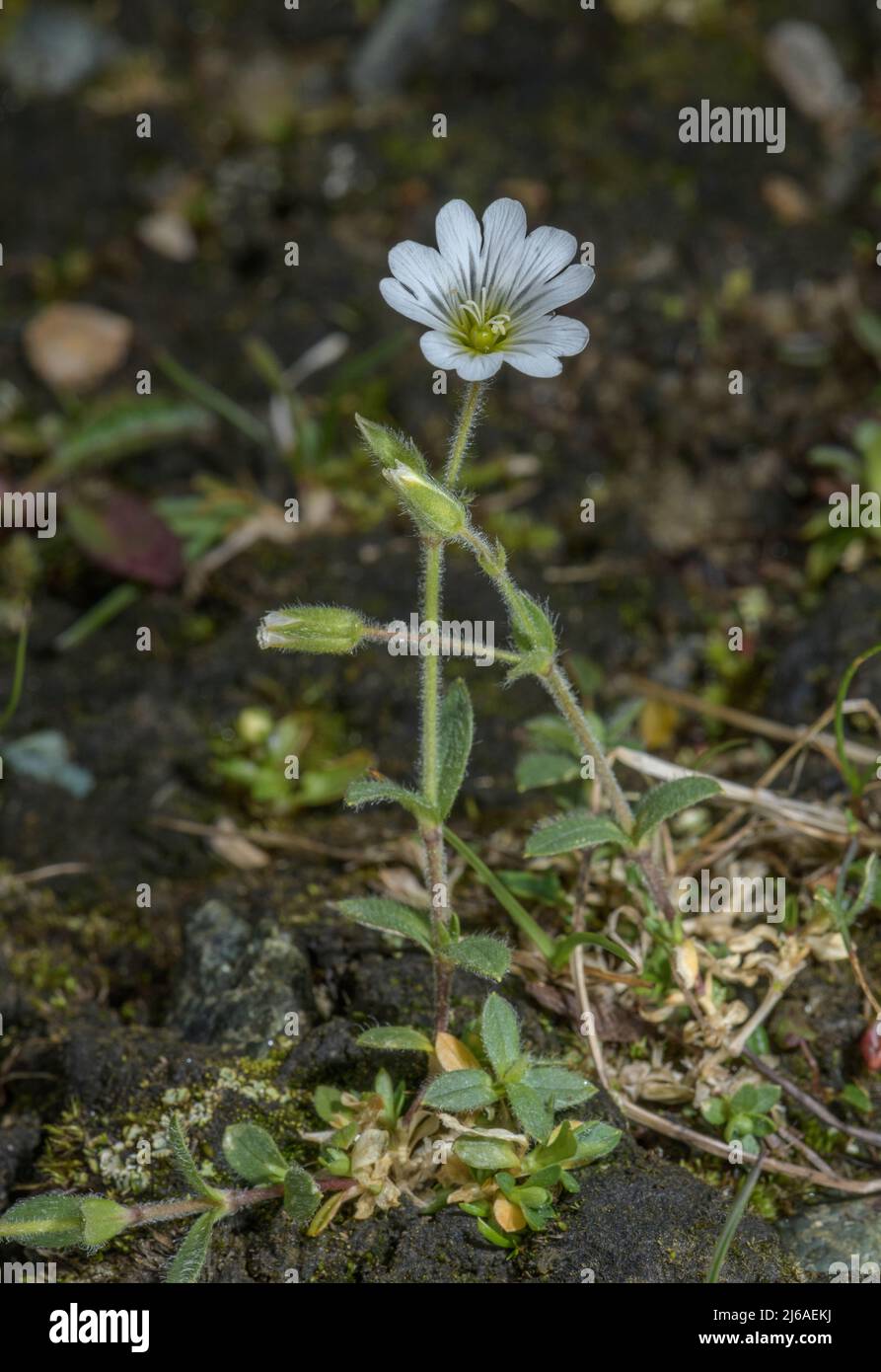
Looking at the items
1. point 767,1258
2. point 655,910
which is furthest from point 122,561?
point 767,1258

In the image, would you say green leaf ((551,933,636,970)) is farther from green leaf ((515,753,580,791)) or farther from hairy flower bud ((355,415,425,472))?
hairy flower bud ((355,415,425,472))

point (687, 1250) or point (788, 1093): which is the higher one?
point (788, 1093)

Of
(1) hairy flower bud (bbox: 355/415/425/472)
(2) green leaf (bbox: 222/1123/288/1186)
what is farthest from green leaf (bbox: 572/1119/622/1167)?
(1) hairy flower bud (bbox: 355/415/425/472)

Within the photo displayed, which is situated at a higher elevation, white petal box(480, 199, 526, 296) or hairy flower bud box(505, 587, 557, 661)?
white petal box(480, 199, 526, 296)

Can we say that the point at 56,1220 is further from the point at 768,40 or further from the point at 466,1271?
the point at 768,40

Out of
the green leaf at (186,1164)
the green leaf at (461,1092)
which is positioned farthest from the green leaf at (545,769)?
the green leaf at (186,1164)

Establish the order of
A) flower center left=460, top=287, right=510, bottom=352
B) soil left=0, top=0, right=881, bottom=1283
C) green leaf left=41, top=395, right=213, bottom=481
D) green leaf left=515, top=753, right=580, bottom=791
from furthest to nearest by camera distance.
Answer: green leaf left=41, top=395, right=213, bottom=481, green leaf left=515, top=753, right=580, bottom=791, soil left=0, top=0, right=881, bottom=1283, flower center left=460, top=287, right=510, bottom=352

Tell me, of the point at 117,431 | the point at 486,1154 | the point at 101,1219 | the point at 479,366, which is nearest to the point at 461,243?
the point at 479,366

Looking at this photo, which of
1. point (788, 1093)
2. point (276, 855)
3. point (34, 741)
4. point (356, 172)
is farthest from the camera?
point (356, 172)
